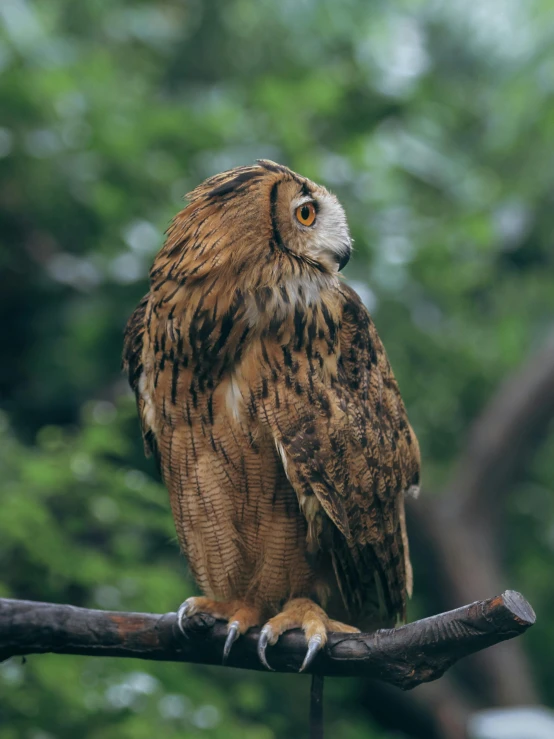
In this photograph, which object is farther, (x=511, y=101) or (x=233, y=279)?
(x=511, y=101)

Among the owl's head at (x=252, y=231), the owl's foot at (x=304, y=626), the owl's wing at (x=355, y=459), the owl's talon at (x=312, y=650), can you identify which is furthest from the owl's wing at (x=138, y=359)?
the owl's talon at (x=312, y=650)

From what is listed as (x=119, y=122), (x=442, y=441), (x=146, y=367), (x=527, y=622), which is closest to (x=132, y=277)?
(x=119, y=122)

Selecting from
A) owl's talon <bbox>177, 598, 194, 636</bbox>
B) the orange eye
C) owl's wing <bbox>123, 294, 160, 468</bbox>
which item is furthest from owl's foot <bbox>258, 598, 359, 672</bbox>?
the orange eye

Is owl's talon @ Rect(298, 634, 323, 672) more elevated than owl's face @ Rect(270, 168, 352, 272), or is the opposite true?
owl's face @ Rect(270, 168, 352, 272)

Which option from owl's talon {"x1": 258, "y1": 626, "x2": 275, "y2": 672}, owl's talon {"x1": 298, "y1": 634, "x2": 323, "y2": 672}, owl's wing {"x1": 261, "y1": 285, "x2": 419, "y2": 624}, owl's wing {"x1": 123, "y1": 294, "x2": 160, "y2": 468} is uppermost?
owl's wing {"x1": 123, "y1": 294, "x2": 160, "y2": 468}

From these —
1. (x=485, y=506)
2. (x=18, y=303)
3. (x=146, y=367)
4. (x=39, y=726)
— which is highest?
(x=18, y=303)

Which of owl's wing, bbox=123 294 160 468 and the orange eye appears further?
owl's wing, bbox=123 294 160 468

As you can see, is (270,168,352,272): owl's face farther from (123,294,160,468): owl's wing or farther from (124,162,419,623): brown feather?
(123,294,160,468): owl's wing

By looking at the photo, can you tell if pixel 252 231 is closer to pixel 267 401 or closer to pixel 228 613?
pixel 267 401

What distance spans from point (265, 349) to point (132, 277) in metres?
1.62

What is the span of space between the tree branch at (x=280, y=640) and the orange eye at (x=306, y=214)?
31.2 inches

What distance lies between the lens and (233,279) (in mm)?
1729

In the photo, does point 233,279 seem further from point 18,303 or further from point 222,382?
point 18,303

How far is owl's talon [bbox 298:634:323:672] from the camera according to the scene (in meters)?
1.73
